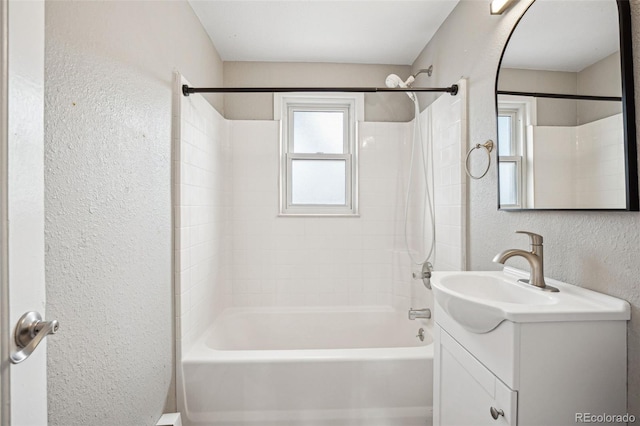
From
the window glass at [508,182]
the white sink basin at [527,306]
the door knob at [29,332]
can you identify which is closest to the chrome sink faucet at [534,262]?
the white sink basin at [527,306]

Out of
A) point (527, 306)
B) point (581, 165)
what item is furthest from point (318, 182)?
point (527, 306)

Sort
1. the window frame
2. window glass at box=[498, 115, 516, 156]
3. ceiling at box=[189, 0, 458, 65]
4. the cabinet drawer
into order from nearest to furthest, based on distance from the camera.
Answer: the cabinet drawer, the window frame, window glass at box=[498, 115, 516, 156], ceiling at box=[189, 0, 458, 65]

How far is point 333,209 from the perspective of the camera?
2764 mm

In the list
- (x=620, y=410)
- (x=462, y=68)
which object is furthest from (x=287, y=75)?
(x=620, y=410)

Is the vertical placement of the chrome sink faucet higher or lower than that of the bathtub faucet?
higher

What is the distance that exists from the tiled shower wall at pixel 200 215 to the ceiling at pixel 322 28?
1.80 ft

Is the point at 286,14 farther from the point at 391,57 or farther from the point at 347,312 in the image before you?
the point at 347,312

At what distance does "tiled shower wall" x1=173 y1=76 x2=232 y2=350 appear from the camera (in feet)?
5.68

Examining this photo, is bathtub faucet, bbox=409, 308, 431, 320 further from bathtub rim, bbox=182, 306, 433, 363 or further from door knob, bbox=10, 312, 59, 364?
door knob, bbox=10, 312, 59, 364

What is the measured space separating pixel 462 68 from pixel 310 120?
1.30 metres

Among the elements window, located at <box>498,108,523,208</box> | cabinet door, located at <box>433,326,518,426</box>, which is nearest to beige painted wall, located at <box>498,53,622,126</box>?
window, located at <box>498,108,523,208</box>

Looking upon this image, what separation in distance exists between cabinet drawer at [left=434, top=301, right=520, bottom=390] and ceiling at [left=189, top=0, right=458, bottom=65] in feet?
6.07

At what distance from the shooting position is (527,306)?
914 millimetres

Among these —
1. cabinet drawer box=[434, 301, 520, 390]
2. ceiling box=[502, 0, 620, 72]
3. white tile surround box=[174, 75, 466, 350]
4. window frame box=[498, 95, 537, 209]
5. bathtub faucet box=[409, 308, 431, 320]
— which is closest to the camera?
cabinet drawer box=[434, 301, 520, 390]
